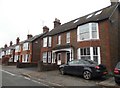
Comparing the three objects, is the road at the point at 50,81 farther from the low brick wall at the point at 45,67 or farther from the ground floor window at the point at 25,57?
the ground floor window at the point at 25,57

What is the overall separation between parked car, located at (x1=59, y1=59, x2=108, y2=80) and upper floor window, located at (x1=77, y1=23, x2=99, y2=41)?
5.20 meters

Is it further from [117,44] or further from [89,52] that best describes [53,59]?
[117,44]

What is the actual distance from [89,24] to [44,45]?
12.6 metres

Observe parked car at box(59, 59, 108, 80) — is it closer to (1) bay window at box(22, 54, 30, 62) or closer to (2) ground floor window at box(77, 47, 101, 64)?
(2) ground floor window at box(77, 47, 101, 64)

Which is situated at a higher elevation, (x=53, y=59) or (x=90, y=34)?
(x=90, y=34)

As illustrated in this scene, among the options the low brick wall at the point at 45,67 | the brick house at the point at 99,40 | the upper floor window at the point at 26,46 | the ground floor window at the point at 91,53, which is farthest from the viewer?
the upper floor window at the point at 26,46

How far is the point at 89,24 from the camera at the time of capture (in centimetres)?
1822

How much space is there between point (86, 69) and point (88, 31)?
679 centimetres

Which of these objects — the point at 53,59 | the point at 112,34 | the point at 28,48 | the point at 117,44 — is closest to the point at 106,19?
the point at 112,34

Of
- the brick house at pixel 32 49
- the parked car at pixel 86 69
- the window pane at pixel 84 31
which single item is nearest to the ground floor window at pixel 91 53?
the window pane at pixel 84 31

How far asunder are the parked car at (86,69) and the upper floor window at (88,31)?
5.20 metres

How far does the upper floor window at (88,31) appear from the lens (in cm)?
1805

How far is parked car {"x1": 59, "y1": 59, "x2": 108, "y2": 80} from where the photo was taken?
1230 centimetres

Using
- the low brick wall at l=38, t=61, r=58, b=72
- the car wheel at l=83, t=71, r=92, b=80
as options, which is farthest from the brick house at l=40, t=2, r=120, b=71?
the car wheel at l=83, t=71, r=92, b=80
